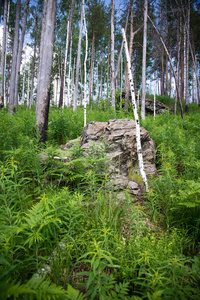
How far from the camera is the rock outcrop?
4.04 meters

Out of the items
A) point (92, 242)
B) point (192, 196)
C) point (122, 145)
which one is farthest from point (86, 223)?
Answer: point (122, 145)

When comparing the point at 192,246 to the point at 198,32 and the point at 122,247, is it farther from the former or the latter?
the point at 198,32

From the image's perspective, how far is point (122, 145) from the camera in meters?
4.43

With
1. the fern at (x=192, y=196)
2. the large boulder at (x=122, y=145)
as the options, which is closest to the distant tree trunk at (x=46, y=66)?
the large boulder at (x=122, y=145)

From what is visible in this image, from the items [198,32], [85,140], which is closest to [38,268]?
[85,140]

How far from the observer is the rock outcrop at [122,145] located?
4043 mm

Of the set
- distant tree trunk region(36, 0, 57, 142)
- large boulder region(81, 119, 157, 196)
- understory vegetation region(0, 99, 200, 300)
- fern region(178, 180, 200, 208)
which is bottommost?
understory vegetation region(0, 99, 200, 300)

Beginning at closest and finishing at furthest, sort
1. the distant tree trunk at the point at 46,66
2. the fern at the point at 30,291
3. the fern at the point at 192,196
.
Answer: the fern at the point at 30,291, the fern at the point at 192,196, the distant tree trunk at the point at 46,66

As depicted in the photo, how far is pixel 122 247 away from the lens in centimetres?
176

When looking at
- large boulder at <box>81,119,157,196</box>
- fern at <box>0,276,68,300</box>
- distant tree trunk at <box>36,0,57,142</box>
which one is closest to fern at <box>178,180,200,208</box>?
large boulder at <box>81,119,157,196</box>

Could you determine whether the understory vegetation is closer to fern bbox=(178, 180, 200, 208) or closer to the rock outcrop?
fern bbox=(178, 180, 200, 208)

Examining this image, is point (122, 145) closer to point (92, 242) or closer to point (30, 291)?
point (92, 242)

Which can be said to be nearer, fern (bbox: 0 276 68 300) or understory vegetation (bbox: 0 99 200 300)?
fern (bbox: 0 276 68 300)

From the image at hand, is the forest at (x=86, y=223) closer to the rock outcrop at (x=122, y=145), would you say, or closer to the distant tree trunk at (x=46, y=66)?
the distant tree trunk at (x=46, y=66)
